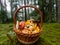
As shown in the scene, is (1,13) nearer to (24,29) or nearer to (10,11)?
(10,11)

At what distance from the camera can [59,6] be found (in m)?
3.36

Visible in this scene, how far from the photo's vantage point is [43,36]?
250 cm

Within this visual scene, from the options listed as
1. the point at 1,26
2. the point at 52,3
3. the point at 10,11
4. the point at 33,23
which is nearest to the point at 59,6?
the point at 52,3

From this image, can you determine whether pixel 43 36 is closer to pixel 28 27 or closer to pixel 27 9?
pixel 28 27

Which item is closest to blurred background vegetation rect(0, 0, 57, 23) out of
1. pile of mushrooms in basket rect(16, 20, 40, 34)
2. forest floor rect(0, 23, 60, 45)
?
forest floor rect(0, 23, 60, 45)

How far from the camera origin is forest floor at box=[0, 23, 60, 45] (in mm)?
2178

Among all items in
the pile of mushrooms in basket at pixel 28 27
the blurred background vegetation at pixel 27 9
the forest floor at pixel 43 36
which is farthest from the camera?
the blurred background vegetation at pixel 27 9

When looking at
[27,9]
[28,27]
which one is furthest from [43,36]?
[27,9]

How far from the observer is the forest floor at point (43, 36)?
2.18 m

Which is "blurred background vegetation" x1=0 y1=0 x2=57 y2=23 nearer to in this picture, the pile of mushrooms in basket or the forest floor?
the forest floor

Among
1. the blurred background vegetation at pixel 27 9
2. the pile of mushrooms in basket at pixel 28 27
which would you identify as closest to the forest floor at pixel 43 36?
the pile of mushrooms in basket at pixel 28 27

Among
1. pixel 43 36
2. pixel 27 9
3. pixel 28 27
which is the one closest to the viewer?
pixel 28 27

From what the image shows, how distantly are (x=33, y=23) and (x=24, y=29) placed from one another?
5.3 inches

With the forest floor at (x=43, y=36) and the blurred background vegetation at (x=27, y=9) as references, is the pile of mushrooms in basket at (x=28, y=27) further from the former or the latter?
the blurred background vegetation at (x=27, y=9)
